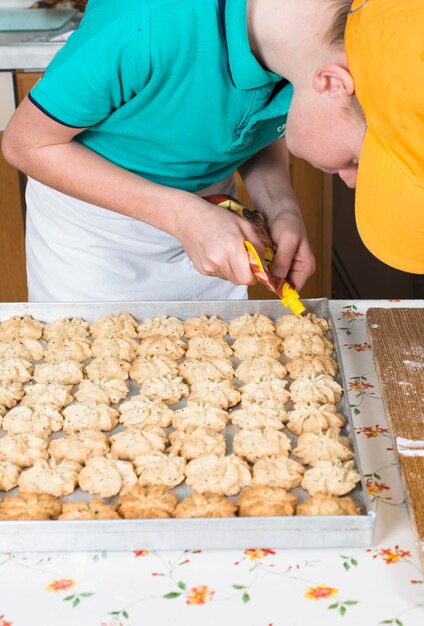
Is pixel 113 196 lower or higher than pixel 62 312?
higher

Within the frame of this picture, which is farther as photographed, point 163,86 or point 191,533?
point 163,86

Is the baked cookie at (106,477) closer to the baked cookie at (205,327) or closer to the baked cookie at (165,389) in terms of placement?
the baked cookie at (165,389)

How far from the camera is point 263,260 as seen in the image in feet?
4.32

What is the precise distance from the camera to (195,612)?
82 centimetres

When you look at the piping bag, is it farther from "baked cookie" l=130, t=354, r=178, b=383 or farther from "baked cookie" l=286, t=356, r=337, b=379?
"baked cookie" l=130, t=354, r=178, b=383

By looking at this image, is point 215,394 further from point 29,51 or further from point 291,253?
point 29,51

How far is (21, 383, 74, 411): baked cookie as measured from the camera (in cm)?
117

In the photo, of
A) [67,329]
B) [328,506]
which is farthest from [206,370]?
[328,506]

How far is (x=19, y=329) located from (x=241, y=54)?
23.3 inches

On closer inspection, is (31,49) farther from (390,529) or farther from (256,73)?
(390,529)

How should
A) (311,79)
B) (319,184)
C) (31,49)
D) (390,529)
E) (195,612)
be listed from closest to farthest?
(195,612), (390,529), (311,79), (31,49), (319,184)

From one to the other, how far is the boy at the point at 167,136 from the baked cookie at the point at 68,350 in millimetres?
233

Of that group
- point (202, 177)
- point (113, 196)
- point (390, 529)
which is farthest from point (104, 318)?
point (390, 529)

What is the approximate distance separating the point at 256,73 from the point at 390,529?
2.39 ft
